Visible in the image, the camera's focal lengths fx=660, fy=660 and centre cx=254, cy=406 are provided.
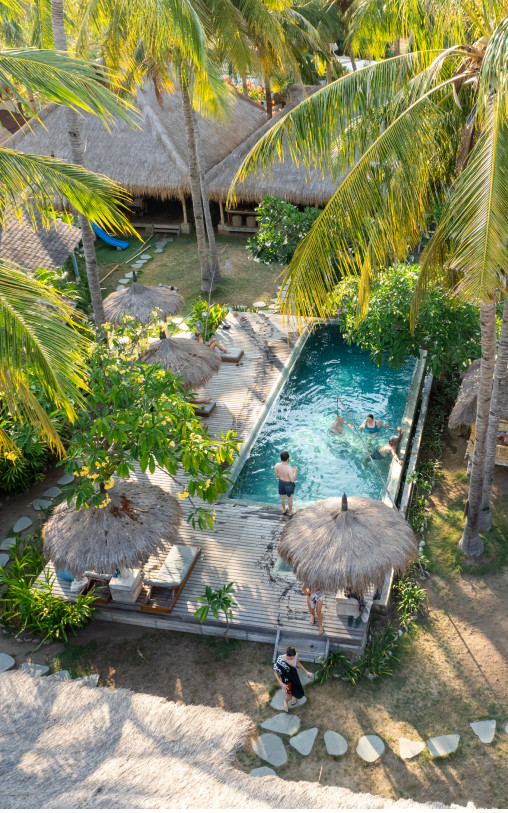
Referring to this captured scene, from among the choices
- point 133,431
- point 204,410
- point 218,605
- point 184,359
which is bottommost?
point 218,605

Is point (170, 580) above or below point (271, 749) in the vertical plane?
above

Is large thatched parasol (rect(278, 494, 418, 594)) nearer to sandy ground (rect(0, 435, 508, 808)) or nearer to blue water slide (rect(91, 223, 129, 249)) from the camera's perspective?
sandy ground (rect(0, 435, 508, 808))

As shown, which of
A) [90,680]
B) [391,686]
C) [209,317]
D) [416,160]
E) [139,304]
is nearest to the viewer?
[416,160]

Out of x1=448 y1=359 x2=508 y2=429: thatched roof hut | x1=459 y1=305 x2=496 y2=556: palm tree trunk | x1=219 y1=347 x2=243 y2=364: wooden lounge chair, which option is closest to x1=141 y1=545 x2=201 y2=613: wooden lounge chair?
x1=459 y1=305 x2=496 y2=556: palm tree trunk

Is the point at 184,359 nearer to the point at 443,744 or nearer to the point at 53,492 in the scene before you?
the point at 53,492

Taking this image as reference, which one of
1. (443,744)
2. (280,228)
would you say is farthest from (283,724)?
(280,228)

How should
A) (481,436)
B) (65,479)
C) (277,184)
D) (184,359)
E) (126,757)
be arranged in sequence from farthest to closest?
(277,184) < (184,359) < (65,479) < (481,436) < (126,757)
